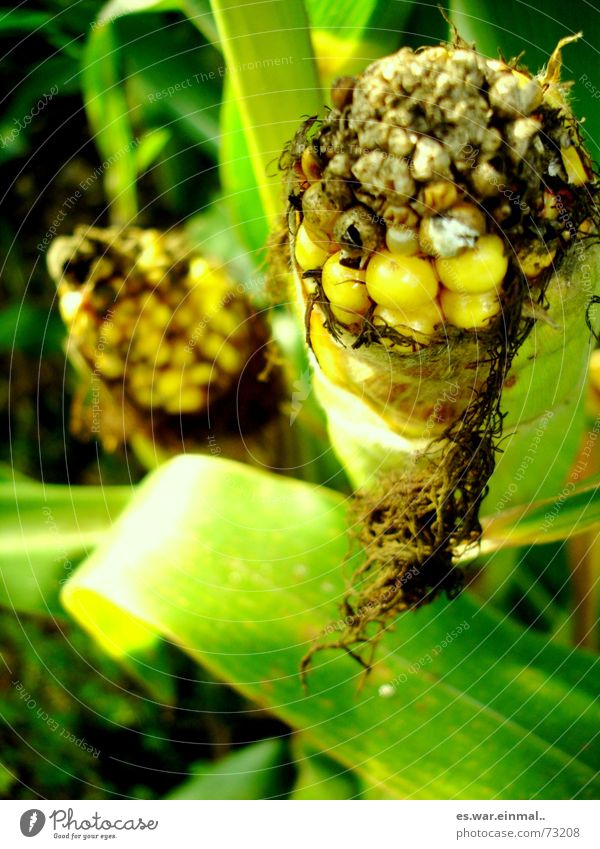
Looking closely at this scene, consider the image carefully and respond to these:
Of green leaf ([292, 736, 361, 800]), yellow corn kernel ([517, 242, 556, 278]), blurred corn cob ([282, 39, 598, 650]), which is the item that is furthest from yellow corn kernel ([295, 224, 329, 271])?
green leaf ([292, 736, 361, 800])

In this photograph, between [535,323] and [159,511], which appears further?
[159,511]

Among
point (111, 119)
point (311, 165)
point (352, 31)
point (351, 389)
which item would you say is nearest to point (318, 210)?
point (311, 165)

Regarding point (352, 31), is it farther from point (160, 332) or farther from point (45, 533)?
point (45, 533)

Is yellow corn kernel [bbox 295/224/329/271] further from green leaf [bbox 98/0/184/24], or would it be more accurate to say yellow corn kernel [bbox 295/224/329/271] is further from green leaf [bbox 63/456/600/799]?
green leaf [bbox 98/0/184/24]

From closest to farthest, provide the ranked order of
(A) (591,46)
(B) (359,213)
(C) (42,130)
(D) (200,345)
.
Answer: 1. (B) (359,213)
2. (A) (591,46)
3. (D) (200,345)
4. (C) (42,130)

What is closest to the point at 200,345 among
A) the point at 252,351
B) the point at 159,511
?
the point at 252,351

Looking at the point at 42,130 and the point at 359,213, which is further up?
the point at 42,130
